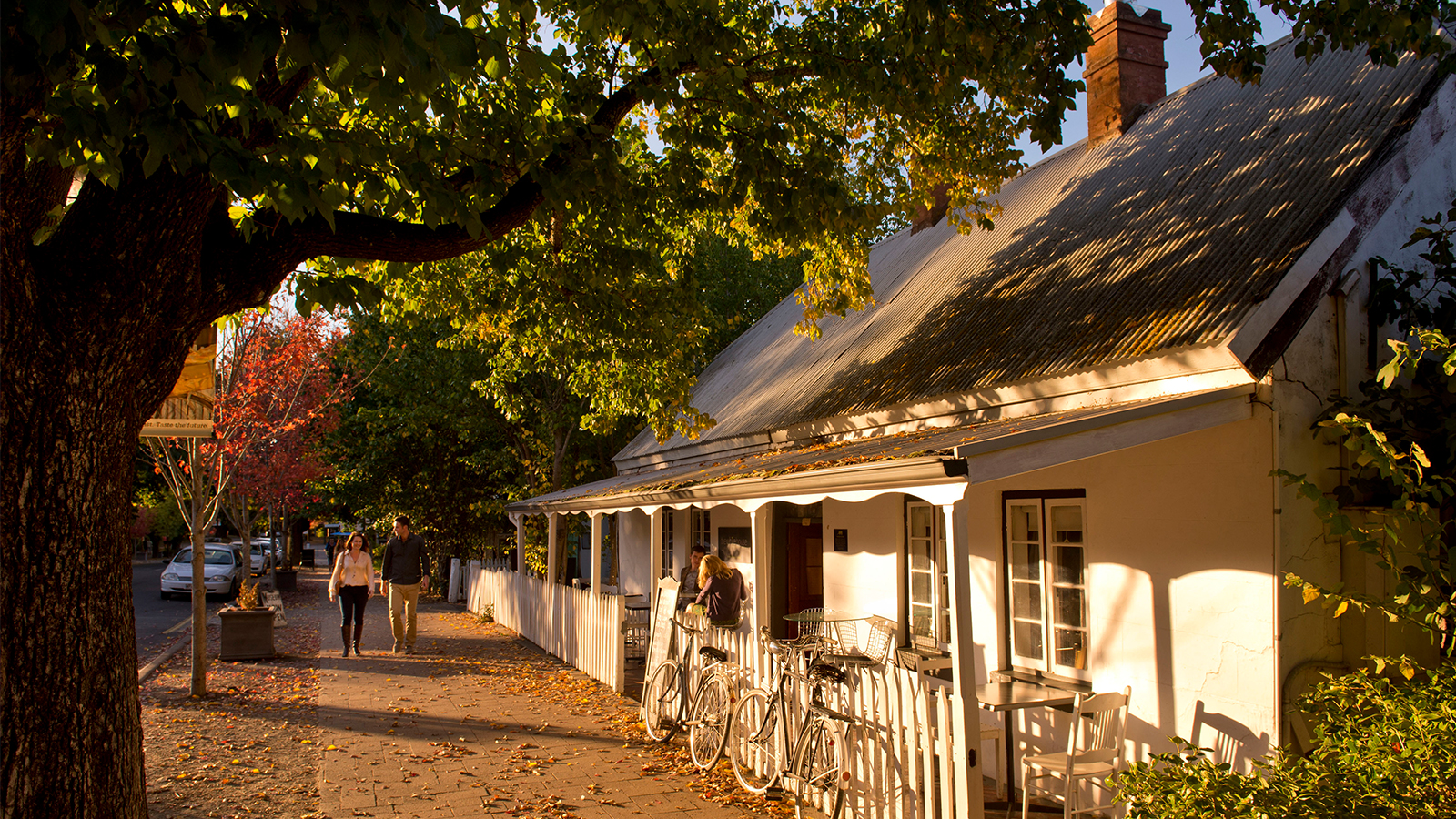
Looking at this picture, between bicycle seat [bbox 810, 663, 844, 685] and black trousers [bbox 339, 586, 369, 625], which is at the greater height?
bicycle seat [bbox 810, 663, 844, 685]

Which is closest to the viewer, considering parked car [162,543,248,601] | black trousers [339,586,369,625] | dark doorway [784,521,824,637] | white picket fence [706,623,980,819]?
white picket fence [706,623,980,819]

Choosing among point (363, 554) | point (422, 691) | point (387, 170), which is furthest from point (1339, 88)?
point (363, 554)

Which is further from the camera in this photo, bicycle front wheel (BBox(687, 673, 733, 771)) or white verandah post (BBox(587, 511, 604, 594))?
white verandah post (BBox(587, 511, 604, 594))

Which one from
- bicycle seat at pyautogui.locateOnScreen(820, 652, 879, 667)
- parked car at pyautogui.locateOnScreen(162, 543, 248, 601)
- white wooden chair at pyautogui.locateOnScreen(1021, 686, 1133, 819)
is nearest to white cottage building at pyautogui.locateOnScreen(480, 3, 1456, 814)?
white wooden chair at pyautogui.locateOnScreen(1021, 686, 1133, 819)

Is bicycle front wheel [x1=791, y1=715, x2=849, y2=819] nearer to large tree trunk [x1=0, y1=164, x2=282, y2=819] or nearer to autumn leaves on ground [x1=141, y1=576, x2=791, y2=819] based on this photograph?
autumn leaves on ground [x1=141, y1=576, x2=791, y2=819]

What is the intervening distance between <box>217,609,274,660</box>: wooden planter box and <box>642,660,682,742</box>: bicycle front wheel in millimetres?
7269

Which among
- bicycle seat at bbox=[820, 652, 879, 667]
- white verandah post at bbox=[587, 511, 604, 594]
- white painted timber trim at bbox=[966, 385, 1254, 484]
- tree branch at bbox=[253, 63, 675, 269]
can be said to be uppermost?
tree branch at bbox=[253, 63, 675, 269]

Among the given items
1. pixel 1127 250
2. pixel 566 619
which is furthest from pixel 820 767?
pixel 566 619

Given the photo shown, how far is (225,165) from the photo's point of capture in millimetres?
3928

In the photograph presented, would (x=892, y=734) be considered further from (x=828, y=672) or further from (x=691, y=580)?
(x=691, y=580)

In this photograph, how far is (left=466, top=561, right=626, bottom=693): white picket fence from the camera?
11.4m

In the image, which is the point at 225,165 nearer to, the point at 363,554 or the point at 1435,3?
the point at 1435,3

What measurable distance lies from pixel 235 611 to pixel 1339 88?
46.4 ft

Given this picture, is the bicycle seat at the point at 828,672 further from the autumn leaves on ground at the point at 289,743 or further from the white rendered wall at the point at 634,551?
the white rendered wall at the point at 634,551
